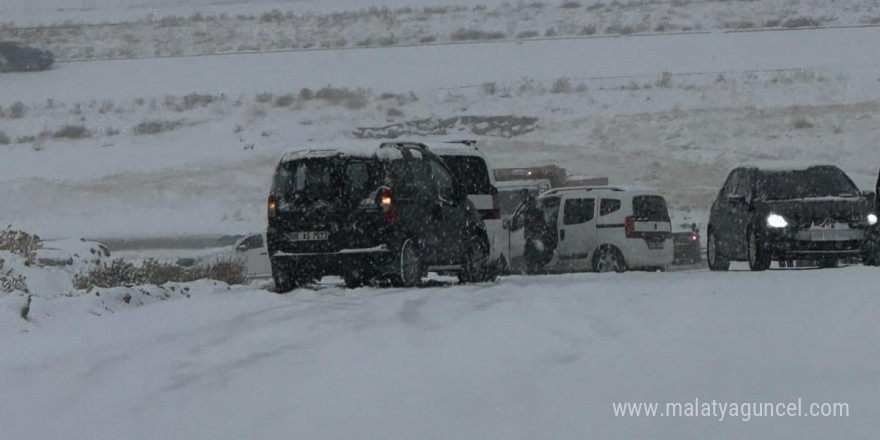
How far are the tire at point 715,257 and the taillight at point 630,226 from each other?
1.20 m

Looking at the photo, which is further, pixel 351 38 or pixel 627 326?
pixel 351 38

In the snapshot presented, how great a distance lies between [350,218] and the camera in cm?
1708

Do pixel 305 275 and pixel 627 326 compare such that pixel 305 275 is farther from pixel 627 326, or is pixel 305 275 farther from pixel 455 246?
pixel 627 326

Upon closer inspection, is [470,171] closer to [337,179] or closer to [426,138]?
[337,179]

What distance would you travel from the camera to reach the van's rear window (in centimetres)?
2395

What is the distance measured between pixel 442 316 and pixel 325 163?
15.3 ft

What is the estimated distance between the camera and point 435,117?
52562 millimetres

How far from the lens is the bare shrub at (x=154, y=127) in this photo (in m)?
53.6

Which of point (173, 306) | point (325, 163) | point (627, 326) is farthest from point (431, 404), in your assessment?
point (325, 163)

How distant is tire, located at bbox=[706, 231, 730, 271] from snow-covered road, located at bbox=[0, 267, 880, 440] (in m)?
8.24

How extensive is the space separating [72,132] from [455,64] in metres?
15.6

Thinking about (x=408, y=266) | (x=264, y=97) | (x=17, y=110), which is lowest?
(x=17, y=110)

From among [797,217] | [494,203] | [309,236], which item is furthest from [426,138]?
[309,236]

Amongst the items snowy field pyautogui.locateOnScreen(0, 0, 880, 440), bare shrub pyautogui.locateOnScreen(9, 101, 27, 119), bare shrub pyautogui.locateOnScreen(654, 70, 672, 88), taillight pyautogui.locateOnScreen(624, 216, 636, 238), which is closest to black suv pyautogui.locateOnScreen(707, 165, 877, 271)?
snowy field pyautogui.locateOnScreen(0, 0, 880, 440)
